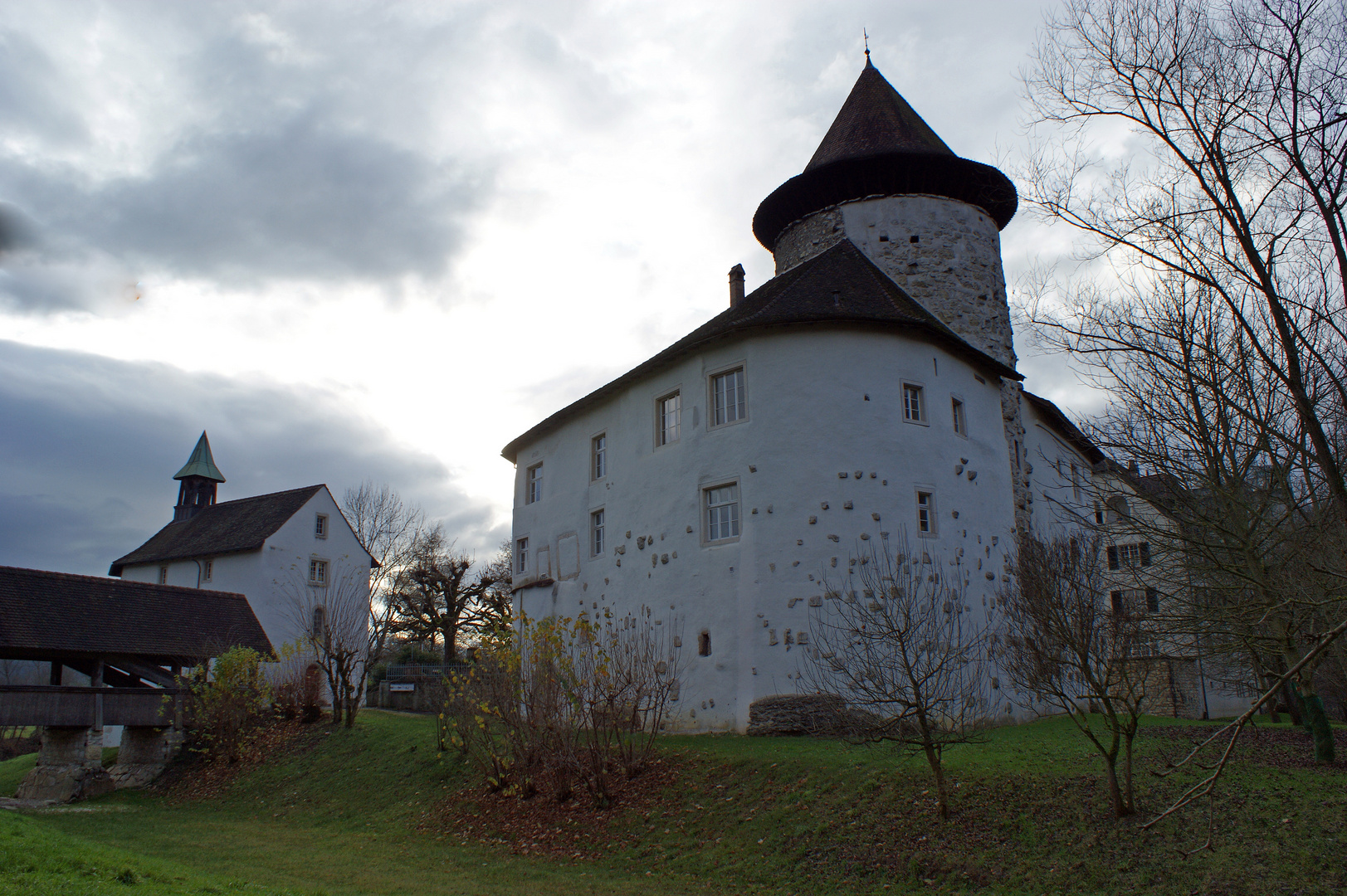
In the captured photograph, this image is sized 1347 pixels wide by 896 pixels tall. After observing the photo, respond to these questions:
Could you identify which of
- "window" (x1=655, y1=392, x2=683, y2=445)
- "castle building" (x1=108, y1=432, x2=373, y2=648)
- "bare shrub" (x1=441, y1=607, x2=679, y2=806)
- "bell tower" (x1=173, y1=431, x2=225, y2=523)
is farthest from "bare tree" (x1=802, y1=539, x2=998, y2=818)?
"bell tower" (x1=173, y1=431, x2=225, y2=523)

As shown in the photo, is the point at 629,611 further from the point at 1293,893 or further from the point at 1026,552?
the point at 1293,893

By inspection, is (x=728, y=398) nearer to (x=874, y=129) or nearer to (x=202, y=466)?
(x=874, y=129)

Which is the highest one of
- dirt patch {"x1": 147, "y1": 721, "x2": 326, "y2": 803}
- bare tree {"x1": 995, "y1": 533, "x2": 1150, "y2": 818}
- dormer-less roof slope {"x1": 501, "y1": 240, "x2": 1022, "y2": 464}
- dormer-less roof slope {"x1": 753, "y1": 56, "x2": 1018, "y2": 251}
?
dormer-less roof slope {"x1": 753, "y1": 56, "x2": 1018, "y2": 251}

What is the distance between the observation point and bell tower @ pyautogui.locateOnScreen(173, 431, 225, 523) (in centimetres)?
4562

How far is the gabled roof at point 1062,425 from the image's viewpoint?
22.7m

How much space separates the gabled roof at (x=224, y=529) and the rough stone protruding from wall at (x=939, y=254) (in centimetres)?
2600

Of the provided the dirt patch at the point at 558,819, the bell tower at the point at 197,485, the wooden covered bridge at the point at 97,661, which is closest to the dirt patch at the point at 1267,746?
the dirt patch at the point at 558,819

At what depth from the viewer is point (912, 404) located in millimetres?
17266

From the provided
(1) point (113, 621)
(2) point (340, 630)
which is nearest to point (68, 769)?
(1) point (113, 621)

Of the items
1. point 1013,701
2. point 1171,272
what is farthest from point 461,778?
point 1171,272

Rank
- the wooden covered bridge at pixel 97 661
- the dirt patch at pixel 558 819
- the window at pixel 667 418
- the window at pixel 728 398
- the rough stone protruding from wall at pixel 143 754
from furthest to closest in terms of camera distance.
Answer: the rough stone protruding from wall at pixel 143 754 → the wooden covered bridge at pixel 97 661 → the window at pixel 667 418 → the window at pixel 728 398 → the dirt patch at pixel 558 819

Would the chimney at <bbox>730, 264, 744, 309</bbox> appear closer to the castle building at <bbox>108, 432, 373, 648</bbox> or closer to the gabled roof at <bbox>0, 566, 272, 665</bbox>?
the gabled roof at <bbox>0, 566, 272, 665</bbox>

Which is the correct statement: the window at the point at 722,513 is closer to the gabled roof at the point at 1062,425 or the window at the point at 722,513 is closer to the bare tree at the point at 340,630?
the gabled roof at the point at 1062,425

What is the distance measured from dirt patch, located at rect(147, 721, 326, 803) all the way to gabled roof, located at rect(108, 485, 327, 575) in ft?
44.4
